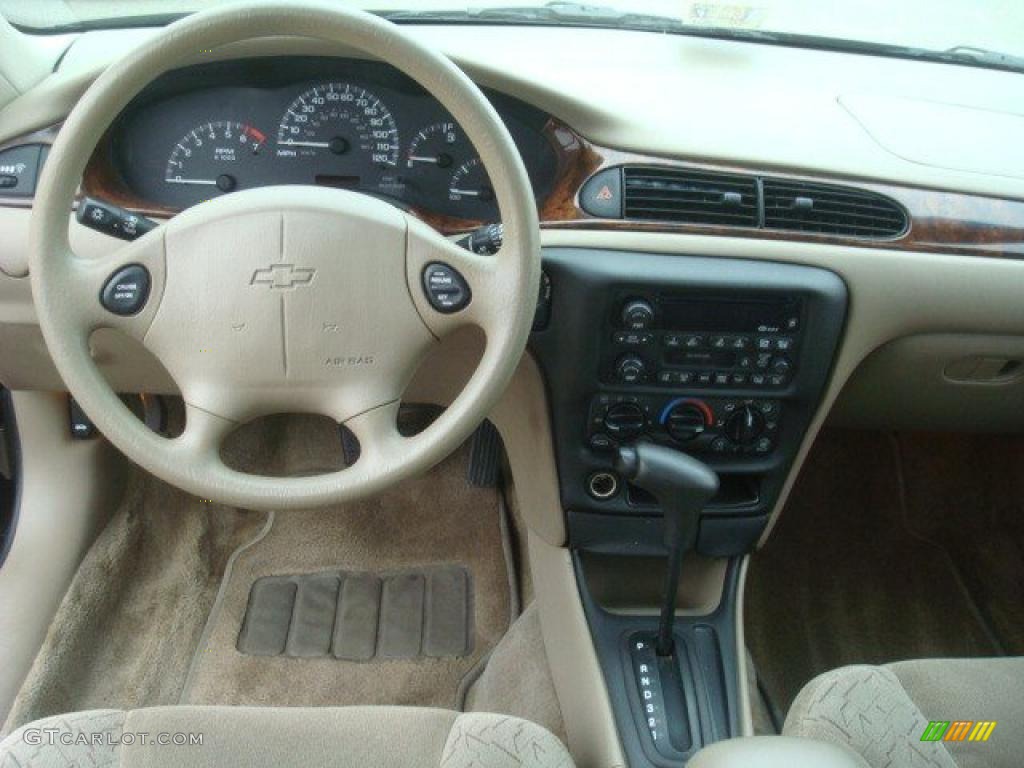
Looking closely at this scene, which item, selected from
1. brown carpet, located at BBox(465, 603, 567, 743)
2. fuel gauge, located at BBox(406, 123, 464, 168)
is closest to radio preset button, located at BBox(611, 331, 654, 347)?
fuel gauge, located at BBox(406, 123, 464, 168)

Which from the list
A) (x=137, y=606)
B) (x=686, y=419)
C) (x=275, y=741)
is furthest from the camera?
(x=137, y=606)

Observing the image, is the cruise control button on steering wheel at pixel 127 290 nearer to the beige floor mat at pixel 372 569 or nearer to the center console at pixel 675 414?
the center console at pixel 675 414

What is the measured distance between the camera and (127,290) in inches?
43.8

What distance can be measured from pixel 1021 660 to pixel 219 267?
3.84 feet

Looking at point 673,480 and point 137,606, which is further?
point 137,606

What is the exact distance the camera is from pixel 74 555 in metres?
Answer: 1.92

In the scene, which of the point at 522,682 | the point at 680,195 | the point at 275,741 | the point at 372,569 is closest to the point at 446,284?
the point at 680,195

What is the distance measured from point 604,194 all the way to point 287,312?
50cm

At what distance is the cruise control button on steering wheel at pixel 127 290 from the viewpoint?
3.65 feet

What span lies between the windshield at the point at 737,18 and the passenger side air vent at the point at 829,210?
429mm

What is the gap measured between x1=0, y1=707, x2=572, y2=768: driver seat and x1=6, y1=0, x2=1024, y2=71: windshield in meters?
1.11

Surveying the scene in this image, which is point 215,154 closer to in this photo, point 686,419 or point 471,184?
point 471,184

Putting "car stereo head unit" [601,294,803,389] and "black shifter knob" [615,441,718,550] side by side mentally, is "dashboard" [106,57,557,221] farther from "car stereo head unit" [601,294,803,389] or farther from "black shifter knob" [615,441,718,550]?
"black shifter knob" [615,441,718,550]

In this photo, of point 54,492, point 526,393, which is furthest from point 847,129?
point 54,492
